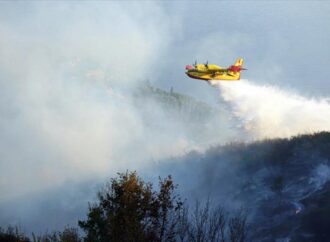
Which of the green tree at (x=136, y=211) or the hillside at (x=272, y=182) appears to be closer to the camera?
the green tree at (x=136, y=211)

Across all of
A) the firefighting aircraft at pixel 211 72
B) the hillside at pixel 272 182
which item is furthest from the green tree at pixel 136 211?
the firefighting aircraft at pixel 211 72

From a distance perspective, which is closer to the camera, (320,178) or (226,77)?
(320,178)

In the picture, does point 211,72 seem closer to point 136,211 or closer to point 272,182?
point 272,182

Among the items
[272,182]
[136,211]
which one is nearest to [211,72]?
[272,182]

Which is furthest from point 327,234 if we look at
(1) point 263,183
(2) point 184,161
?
(2) point 184,161

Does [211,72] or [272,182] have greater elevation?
[211,72]

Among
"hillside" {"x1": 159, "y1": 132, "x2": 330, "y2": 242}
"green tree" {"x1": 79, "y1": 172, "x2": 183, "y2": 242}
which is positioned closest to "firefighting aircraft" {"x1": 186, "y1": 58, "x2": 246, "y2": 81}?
"hillside" {"x1": 159, "y1": 132, "x2": 330, "y2": 242}

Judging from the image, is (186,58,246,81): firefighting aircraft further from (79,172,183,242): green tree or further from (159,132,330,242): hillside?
(79,172,183,242): green tree

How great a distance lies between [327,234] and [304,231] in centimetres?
361

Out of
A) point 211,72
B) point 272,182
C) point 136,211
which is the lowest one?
point 136,211

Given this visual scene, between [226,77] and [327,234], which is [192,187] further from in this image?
[327,234]

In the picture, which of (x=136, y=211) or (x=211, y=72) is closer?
(x=136, y=211)

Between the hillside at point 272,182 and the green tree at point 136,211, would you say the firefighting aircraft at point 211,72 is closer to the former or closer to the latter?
the hillside at point 272,182

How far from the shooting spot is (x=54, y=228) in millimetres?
134500
